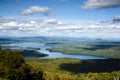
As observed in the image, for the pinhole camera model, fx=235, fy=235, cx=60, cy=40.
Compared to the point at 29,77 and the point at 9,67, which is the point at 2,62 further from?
the point at 29,77

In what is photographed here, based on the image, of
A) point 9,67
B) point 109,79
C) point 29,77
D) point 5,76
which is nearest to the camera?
point 5,76

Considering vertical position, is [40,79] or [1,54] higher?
[1,54]

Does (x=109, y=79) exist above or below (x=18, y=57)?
below

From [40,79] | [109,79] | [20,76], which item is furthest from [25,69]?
[109,79]

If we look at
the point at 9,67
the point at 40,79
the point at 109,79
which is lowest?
the point at 109,79

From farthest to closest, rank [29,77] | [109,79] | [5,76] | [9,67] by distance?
[109,79] < [29,77] < [9,67] < [5,76]

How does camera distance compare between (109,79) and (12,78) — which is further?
(109,79)

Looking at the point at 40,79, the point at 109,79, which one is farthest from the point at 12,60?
the point at 109,79

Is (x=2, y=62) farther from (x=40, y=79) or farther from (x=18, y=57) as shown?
(x=40, y=79)

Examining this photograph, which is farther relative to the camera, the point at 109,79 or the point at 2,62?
the point at 109,79
